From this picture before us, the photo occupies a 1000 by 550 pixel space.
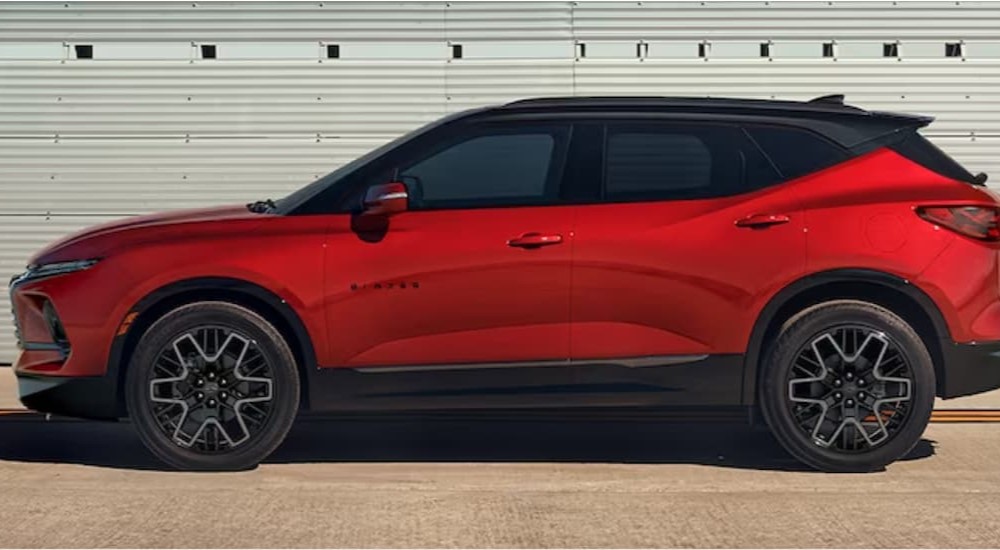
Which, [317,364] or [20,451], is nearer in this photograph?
[317,364]

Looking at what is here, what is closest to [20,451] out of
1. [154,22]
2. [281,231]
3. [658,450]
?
[281,231]

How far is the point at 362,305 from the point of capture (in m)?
6.39

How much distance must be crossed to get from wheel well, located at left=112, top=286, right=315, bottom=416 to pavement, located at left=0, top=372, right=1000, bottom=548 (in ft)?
1.57

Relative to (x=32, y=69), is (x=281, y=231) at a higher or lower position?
lower

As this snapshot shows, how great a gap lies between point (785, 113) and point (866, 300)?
3.26 ft

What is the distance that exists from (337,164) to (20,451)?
3.98 metres

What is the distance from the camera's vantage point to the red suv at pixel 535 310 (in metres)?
6.39

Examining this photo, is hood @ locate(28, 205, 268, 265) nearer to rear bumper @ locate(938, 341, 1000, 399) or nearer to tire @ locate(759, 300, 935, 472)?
tire @ locate(759, 300, 935, 472)

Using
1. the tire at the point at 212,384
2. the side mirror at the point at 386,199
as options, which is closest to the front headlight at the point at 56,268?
the tire at the point at 212,384

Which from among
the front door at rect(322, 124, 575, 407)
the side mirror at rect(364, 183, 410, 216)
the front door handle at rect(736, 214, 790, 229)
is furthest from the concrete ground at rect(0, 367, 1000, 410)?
the side mirror at rect(364, 183, 410, 216)

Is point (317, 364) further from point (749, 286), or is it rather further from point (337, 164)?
point (337, 164)

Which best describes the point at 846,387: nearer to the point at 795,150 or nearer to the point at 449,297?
the point at 795,150

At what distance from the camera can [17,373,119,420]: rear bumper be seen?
21.2 feet

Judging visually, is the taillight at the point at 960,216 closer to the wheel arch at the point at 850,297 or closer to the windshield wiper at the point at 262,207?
the wheel arch at the point at 850,297
